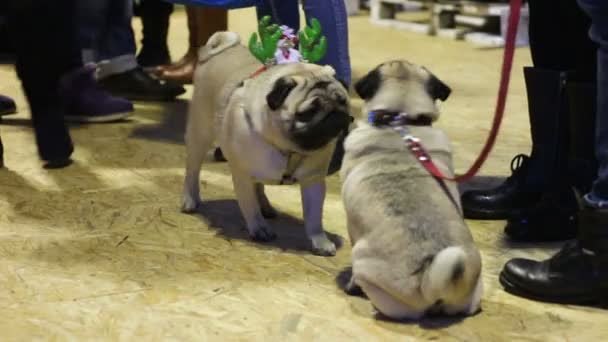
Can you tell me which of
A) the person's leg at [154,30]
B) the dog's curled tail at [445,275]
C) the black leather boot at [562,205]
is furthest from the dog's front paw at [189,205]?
the person's leg at [154,30]

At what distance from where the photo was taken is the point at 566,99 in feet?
7.00

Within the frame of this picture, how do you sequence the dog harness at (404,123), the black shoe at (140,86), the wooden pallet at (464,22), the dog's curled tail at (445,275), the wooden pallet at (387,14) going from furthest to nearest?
the wooden pallet at (387,14), the wooden pallet at (464,22), the black shoe at (140,86), the dog harness at (404,123), the dog's curled tail at (445,275)

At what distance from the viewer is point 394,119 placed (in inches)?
70.7

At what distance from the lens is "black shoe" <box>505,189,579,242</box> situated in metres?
2.16

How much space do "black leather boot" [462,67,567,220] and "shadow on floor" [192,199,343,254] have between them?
460mm

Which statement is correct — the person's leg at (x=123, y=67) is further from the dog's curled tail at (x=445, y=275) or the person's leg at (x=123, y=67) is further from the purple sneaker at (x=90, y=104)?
the dog's curled tail at (x=445, y=275)

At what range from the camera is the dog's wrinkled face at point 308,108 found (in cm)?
190

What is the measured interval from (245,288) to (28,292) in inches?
18.9

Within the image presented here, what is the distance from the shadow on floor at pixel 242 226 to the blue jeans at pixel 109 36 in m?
1.50

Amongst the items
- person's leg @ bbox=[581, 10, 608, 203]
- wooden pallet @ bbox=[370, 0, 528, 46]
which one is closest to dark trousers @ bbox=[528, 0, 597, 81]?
person's leg @ bbox=[581, 10, 608, 203]

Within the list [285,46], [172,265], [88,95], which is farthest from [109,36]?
[172,265]

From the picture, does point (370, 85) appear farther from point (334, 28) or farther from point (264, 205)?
point (334, 28)

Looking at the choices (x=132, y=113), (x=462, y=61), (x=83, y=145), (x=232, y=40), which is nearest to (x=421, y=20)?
(x=462, y=61)

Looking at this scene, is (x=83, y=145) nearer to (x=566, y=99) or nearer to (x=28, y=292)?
(x=28, y=292)
